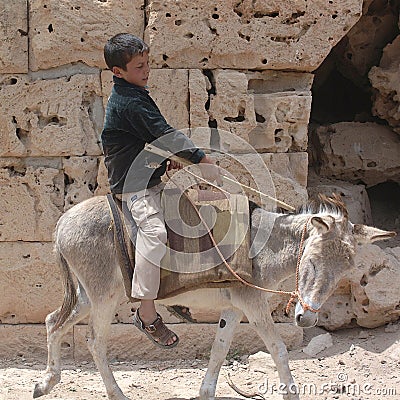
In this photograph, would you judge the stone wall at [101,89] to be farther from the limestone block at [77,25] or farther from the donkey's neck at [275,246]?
the donkey's neck at [275,246]

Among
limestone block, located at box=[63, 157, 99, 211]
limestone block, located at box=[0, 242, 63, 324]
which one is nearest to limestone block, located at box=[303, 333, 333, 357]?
limestone block, located at box=[0, 242, 63, 324]

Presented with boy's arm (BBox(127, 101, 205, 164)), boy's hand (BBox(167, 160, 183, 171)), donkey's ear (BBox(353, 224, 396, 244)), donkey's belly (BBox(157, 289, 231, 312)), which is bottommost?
donkey's belly (BBox(157, 289, 231, 312))

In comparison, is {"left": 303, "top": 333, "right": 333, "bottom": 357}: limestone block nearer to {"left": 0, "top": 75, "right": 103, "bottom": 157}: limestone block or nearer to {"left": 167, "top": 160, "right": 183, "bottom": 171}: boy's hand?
{"left": 167, "top": 160, "right": 183, "bottom": 171}: boy's hand

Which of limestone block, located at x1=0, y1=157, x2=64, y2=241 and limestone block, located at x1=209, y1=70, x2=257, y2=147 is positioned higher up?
limestone block, located at x1=209, y1=70, x2=257, y2=147

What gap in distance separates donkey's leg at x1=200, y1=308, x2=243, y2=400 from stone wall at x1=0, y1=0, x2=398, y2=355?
1.48 meters

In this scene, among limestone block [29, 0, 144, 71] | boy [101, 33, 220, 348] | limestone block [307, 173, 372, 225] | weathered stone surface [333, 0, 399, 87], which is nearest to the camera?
boy [101, 33, 220, 348]

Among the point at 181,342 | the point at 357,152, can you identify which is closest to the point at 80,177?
the point at 181,342

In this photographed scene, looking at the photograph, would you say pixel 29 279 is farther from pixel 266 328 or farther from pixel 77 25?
pixel 266 328

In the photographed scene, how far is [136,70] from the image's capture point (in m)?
4.31

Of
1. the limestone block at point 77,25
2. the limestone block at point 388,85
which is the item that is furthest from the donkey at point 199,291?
the limestone block at point 388,85

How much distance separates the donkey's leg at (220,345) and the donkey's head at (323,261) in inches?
27.7

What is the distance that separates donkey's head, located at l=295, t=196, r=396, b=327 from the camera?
4.14 metres

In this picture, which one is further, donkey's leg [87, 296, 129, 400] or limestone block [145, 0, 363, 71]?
limestone block [145, 0, 363, 71]

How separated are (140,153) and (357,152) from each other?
3.21 metres
